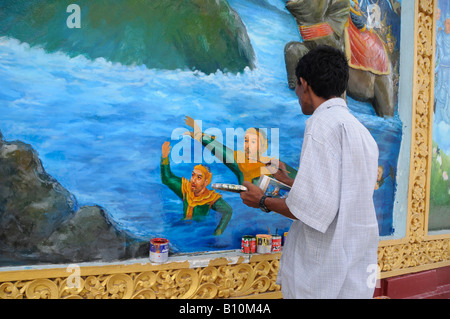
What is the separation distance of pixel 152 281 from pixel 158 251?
0.18 metres

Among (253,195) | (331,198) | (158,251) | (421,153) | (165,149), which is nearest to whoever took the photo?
(331,198)

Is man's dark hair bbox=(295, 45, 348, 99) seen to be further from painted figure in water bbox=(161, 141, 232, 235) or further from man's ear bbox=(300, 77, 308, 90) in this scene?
painted figure in water bbox=(161, 141, 232, 235)

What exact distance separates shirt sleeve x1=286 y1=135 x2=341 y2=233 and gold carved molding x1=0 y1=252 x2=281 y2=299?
97cm

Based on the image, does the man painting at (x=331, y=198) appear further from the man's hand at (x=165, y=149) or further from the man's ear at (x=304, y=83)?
the man's hand at (x=165, y=149)

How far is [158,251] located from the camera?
6.25ft

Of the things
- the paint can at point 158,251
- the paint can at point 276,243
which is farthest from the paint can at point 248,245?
the paint can at point 158,251

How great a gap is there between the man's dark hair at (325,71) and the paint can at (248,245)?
110 cm

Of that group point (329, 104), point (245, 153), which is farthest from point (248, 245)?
point (329, 104)

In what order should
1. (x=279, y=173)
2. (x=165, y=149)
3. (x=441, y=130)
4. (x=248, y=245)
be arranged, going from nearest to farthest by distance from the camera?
(x=279, y=173), (x=165, y=149), (x=248, y=245), (x=441, y=130)

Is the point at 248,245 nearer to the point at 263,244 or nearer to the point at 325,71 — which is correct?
the point at 263,244

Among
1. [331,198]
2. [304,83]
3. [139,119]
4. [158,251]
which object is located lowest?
[158,251]

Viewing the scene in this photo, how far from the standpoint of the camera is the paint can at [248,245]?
2.19m

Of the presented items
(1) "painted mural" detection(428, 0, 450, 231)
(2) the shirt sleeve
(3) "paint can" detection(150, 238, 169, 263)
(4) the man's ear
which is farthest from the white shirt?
(1) "painted mural" detection(428, 0, 450, 231)

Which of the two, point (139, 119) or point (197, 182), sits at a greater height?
point (139, 119)
